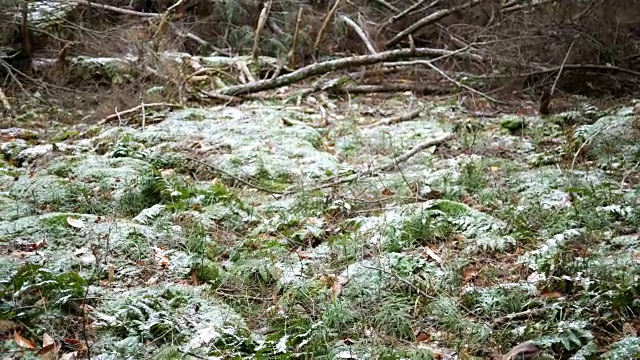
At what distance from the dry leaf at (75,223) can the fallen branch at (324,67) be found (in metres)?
5.31

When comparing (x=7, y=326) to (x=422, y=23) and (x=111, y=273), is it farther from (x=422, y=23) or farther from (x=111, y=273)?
(x=422, y=23)

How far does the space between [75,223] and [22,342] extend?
1.47 m

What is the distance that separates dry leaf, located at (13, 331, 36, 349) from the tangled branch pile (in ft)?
20.5

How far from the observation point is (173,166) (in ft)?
21.1

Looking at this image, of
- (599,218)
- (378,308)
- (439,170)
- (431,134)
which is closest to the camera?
(378,308)

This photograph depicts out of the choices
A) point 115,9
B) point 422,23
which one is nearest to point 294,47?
point 422,23

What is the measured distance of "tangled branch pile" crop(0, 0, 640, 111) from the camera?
8570 millimetres

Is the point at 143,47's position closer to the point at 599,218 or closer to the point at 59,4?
the point at 59,4

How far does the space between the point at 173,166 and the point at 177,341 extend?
10.8 feet

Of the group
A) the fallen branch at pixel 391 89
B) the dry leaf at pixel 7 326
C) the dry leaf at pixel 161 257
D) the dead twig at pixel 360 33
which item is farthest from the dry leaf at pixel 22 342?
the dead twig at pixel 360 33

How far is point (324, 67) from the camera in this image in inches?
387

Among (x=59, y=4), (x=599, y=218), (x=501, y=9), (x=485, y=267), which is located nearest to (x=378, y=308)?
(x=485, y=267)

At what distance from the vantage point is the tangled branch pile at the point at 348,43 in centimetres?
857

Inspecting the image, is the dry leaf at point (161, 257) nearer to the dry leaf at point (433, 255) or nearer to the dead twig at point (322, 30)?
the dry leaf at point (433, 255)
